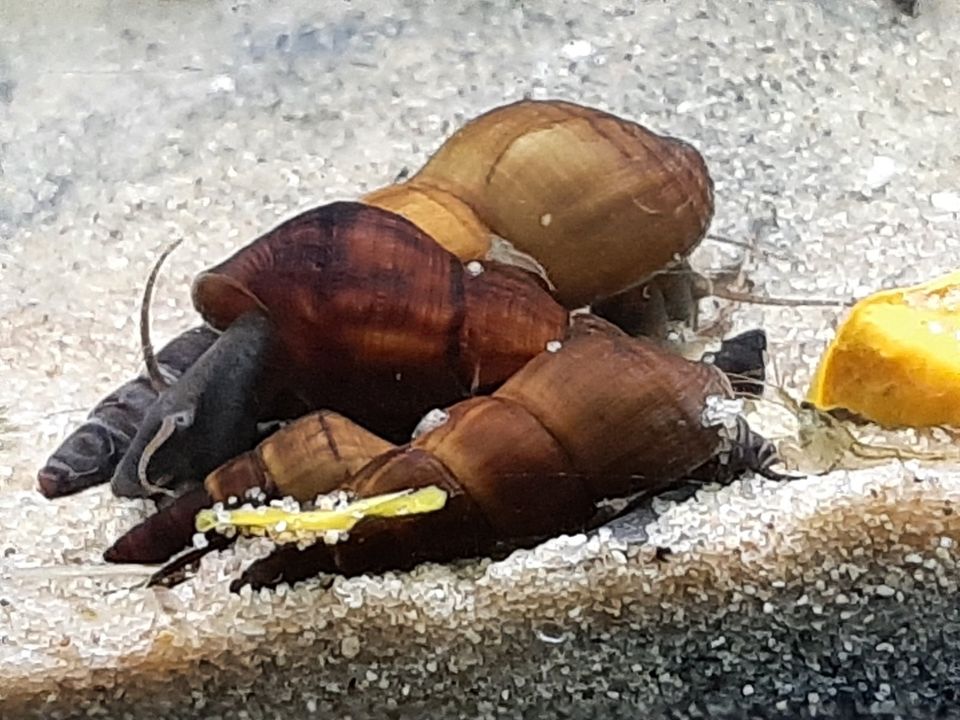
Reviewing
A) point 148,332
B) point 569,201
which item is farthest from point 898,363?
point 148,332

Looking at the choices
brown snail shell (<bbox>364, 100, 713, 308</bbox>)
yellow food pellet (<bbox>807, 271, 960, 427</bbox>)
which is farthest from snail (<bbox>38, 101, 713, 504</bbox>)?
yellow food pellet (<bbox>807, 271, 960, 427</bbox>)

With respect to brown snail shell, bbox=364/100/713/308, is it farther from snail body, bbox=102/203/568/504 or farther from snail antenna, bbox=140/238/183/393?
snail antenna, bbox=140/238/183/393

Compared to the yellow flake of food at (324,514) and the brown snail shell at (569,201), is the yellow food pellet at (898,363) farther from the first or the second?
the yellow flake of food at (324,514)

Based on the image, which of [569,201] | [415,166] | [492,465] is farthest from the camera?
[415,166]

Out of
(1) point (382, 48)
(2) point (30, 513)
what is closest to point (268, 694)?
(2) point (30, 513)

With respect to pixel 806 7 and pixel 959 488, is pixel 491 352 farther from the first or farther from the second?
pixel 806 7

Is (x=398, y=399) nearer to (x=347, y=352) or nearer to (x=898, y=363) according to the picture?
(x=347, y=352)

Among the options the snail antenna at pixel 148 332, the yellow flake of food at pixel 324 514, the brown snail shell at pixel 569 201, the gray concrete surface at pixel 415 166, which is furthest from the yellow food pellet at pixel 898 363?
the snail antenna at pixel 148 332

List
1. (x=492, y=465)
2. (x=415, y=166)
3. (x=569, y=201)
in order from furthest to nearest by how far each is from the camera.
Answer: (x=415, y=166) < (x=569, y=201) < (x=492, y=465)
